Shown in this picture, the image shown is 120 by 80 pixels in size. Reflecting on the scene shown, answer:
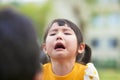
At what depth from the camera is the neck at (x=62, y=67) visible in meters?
3.58

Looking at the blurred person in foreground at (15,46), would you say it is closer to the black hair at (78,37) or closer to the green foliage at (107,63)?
the black hair at (78,37)

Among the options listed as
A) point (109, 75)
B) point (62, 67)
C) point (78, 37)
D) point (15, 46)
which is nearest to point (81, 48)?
point (78, 37)

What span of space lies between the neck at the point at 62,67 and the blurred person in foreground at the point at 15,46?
1706mm

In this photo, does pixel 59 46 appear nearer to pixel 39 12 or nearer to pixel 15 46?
pixel 15 46

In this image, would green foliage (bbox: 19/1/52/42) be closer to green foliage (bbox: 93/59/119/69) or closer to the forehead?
green foliage (bbox: 93/59/119/69)

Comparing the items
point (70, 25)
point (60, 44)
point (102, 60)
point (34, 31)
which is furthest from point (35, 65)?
point (102, 60)

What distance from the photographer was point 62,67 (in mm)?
3590

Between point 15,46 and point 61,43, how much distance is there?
1.63 m

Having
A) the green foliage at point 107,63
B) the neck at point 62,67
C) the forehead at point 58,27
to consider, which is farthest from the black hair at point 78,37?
the green foliage at point 107,63

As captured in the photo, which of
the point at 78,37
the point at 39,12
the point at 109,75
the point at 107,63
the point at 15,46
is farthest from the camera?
the point at 39,12

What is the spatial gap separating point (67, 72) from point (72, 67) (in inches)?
2.3

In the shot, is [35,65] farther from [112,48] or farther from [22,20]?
[112,48]

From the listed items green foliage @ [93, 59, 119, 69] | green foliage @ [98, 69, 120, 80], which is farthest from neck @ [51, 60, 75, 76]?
green foliage @ [93, 59, 119, 69]

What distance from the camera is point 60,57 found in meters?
3.48
